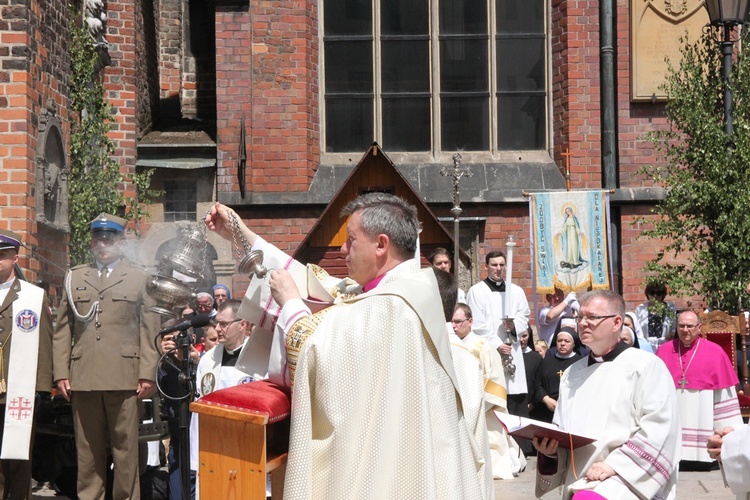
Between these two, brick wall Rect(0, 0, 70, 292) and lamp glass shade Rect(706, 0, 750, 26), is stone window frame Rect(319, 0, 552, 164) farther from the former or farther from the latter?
brick wall Rect(0, 0, 70, 292)

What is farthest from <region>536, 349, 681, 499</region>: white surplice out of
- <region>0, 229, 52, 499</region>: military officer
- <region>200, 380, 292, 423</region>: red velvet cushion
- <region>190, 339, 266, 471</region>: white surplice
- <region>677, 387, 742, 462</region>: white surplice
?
<region>677, 387, 742, 462</region>: white surplice

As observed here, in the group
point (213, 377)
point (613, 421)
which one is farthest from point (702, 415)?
point (613, 421)

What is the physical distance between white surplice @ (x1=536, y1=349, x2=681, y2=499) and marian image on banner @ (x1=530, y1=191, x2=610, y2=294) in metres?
8.45

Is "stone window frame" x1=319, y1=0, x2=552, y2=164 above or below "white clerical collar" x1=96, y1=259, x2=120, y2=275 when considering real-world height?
above

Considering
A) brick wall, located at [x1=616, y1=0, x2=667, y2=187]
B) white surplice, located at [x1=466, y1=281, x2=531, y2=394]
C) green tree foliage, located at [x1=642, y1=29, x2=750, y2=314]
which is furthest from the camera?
brick wall, located at [x1=616, y1=0, x2=667, y2=187]

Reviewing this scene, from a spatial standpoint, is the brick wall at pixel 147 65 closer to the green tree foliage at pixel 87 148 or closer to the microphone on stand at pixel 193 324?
the green tree foliage at pixel 87 148

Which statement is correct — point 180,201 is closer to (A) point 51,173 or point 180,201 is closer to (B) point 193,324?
(A) point 51,173

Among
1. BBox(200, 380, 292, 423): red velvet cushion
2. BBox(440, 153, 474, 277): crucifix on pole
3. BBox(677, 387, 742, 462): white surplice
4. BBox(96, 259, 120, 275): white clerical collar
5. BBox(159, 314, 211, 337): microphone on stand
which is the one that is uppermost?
BBox(440, 153, 474, 277): crucifix on pole

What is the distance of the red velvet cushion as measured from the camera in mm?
3760

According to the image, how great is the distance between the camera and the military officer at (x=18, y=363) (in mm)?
7359

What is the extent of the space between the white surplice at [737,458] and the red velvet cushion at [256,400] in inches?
79.2

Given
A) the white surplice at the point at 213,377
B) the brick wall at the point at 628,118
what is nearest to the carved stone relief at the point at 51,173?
the white surplice at the point at 213,377

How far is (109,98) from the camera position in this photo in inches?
652

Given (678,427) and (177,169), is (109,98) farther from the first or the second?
(678,427)
